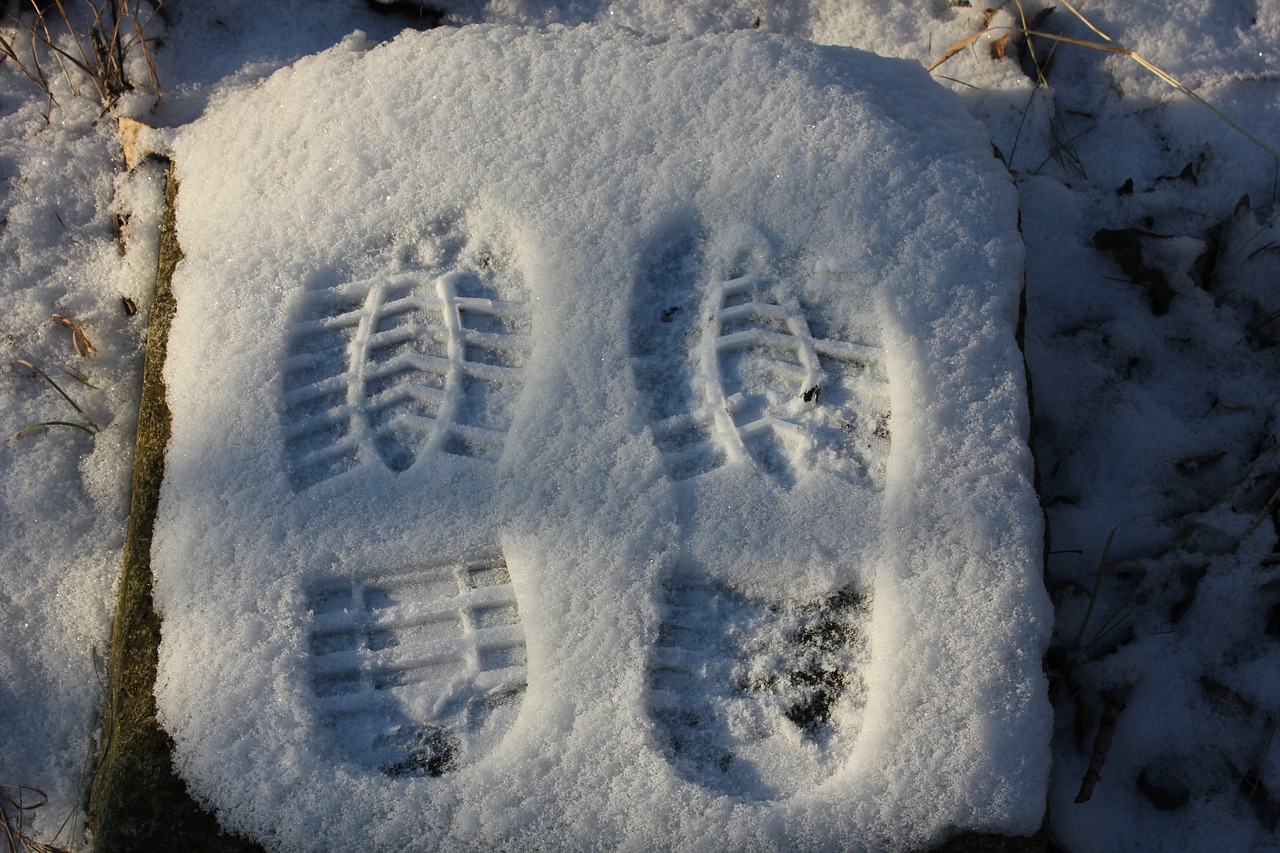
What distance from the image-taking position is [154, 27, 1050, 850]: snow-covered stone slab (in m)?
1.37

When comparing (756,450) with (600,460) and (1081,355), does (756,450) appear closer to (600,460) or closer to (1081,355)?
(600,460)

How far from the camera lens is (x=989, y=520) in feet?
4.82

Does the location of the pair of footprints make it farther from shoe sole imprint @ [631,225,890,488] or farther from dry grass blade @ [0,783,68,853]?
dry grass blade @ [0,783,68,853]

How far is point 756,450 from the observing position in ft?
5.08

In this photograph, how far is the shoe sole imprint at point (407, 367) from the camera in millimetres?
1553

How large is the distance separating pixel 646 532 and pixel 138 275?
46.6 inches

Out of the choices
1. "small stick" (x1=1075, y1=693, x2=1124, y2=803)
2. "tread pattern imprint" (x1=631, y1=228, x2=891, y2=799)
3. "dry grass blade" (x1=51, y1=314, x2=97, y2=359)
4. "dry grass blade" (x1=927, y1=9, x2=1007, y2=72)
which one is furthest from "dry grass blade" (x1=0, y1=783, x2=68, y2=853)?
"dry grass blade" (x1=927, y1=9, x2=1007, y2=72)

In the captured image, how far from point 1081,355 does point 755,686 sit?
3.32 ft

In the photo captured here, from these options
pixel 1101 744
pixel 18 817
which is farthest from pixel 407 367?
pixel 1101 744

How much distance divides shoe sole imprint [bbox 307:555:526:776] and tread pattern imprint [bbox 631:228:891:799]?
230 mm

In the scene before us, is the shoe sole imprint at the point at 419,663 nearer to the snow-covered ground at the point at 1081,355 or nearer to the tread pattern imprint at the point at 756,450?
the tread pattern imprint at the point at 756,450

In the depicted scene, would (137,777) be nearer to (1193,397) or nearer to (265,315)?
(265,315)

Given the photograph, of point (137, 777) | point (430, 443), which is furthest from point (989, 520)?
point (137, 777)

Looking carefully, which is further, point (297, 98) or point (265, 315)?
point (297, 98)
